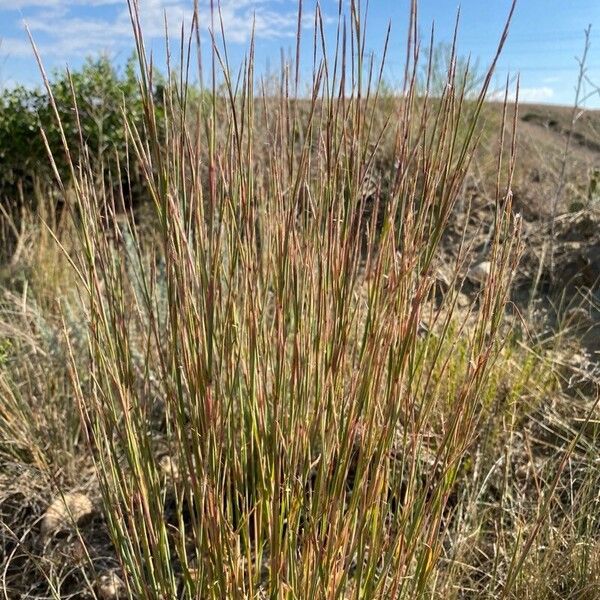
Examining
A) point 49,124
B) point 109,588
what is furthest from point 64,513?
point 49,124

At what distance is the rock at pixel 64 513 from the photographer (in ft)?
7.12

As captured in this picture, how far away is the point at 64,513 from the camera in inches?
88.0

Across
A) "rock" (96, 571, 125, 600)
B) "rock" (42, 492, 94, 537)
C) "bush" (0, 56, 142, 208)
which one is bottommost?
"rock" (96, 571, 125, 600)

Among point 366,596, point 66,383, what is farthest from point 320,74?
point 66,383

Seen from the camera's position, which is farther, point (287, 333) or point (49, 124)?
point (49, 124)

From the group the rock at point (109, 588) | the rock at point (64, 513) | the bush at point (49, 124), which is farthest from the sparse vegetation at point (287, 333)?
the bush at point (49, 124)

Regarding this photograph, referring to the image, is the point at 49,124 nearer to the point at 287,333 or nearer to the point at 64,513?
the point at 64,513

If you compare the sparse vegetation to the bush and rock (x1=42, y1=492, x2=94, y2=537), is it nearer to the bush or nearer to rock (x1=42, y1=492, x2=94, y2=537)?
rock (x1=42, y1=492, x2=94, y2=537)

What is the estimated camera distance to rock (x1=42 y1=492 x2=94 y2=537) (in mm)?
2170

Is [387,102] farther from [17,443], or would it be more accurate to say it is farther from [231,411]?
[231,411]

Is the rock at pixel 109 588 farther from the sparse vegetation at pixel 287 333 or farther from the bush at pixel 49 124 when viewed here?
the bush at pixel 49 124

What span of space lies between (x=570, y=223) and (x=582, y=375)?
1.95 meters

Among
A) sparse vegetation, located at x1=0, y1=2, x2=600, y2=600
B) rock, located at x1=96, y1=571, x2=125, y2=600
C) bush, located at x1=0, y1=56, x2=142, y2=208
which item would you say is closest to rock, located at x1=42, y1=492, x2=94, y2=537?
rock, located at x1=96, y1=571, x2=125, y2=600

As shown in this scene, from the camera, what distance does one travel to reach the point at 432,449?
8.07ft
